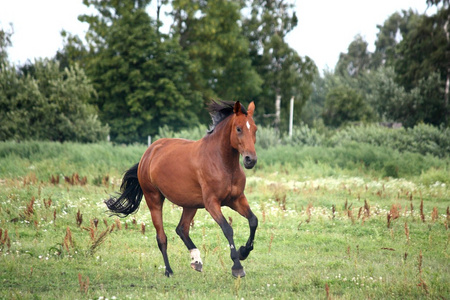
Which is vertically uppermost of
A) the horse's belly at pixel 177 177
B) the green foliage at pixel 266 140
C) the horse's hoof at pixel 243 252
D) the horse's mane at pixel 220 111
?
the horse's mane at pixel 220 111

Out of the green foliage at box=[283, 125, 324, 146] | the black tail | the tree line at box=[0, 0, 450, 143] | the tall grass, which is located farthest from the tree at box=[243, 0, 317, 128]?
the black tail

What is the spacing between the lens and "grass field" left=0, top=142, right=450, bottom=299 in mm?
7027

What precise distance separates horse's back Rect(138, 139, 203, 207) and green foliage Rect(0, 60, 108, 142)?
87.5 feet

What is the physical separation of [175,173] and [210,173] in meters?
0.79

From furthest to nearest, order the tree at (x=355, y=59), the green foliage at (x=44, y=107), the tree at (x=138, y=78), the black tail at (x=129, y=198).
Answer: the tree at (x=355, y=59) → the tree at (x=138, y=78) → the green foliage at (x=44, y=107) → the black tail at (x=129, y=198)

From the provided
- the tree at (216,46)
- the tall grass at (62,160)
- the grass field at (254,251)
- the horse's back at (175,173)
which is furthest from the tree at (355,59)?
the horse's back at (175,173)

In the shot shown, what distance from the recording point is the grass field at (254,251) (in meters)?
7.03

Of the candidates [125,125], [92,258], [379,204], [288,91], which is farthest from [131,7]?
[92,258]

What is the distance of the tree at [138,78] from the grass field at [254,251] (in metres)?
25.2

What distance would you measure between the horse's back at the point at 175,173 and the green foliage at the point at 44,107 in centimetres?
2666

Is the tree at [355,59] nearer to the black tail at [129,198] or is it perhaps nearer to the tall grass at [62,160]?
the tall grass at [62,160]

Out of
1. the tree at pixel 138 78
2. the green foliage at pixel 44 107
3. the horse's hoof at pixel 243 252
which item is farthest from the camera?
the tree at pixel 138 78

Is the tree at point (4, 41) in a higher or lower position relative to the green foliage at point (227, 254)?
higher

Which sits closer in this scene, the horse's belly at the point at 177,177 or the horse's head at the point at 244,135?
the horse's head at the point at 244,135
